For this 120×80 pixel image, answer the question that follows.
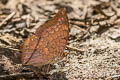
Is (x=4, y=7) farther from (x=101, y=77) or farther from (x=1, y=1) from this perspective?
(x=101, y=77)

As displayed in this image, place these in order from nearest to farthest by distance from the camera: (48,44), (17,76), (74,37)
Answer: (17,76)
(48,44)
(74,37)

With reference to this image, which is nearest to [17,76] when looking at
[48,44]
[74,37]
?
[48,44]

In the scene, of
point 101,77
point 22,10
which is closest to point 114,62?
point 101,77

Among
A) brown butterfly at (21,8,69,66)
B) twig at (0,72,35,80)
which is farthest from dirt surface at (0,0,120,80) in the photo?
brown butterfly at (21,8,69,66)

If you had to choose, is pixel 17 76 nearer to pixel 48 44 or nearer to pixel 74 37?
pixel 48 44

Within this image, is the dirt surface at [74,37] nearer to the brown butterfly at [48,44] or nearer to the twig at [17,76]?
the twig at [17,76]

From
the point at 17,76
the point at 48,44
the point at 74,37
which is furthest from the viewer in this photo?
the point at 74,37
